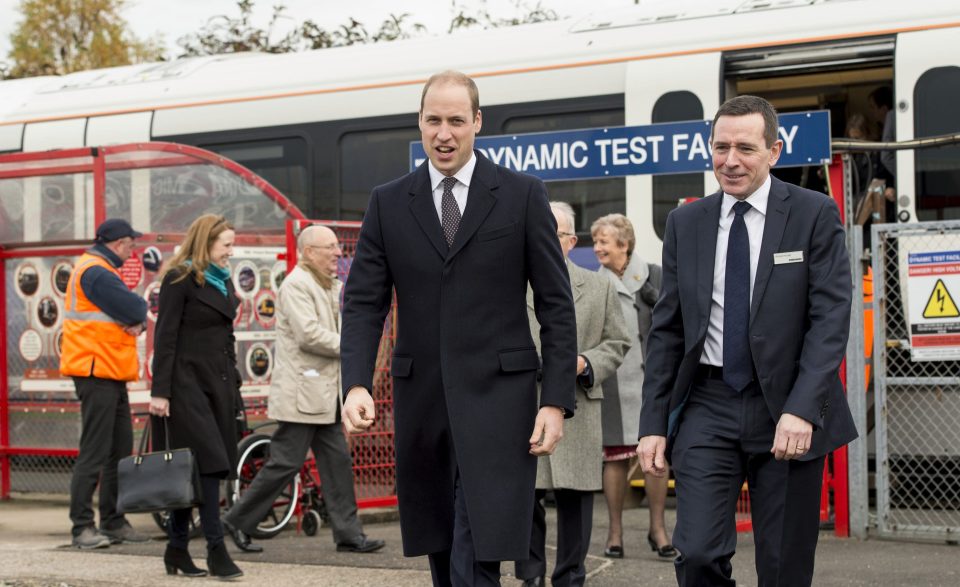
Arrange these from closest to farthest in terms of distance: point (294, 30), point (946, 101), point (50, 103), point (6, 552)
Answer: point (6, 552)
point (946, 101)
point (50, 103)
point (294, 30)

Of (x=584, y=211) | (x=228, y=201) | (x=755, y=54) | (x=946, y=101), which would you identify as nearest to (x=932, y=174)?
(x=946, y=101)

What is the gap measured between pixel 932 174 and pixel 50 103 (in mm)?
8606

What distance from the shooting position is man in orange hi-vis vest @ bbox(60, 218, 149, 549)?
8.73m

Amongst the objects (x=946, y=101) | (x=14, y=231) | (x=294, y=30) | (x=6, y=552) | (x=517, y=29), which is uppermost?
(x=294, y=30)

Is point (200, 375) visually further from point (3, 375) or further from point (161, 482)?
point (3, 375)

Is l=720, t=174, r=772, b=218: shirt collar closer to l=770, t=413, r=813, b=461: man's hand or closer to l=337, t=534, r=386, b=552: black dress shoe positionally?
l=770, t=413, r=813, b=461: man's hand

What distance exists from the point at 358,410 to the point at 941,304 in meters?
4.98

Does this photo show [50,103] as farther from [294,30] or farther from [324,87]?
[294,30]

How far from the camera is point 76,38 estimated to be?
2777 cm

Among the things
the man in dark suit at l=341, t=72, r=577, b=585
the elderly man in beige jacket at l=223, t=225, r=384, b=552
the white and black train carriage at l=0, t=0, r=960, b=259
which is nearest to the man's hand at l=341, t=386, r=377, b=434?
the man in dark suit at l=341, t=72, r=577, b=585

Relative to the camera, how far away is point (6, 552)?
8.42 m

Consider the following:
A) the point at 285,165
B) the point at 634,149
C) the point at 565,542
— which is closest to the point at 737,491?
the point at 565,542

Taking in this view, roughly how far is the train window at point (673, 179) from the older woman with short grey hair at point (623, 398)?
228 centimetres

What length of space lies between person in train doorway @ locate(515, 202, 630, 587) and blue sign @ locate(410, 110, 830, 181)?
5.29 ft
